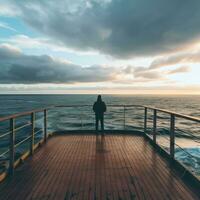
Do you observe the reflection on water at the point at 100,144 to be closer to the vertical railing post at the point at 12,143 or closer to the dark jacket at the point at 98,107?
the dark jacket at the point at 98,107

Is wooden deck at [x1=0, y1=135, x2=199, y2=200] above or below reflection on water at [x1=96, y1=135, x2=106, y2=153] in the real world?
above

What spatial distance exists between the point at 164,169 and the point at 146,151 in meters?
1.39

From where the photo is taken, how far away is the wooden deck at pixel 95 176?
10.4 feet

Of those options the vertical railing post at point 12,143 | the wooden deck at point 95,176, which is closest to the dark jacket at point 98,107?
the wooden deck at point 95,176

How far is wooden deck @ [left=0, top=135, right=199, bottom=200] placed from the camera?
318 cm

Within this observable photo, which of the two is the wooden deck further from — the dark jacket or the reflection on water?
the dark jacket

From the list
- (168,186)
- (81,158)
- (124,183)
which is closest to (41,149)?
(81,158)

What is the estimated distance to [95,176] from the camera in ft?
12.9

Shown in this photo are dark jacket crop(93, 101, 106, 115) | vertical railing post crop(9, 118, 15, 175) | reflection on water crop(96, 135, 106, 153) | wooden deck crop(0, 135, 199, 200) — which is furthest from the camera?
dark jacket crop(93, 101, 106, 115)

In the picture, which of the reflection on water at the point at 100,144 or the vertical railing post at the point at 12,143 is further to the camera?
the reflection on water at the point at 100,144

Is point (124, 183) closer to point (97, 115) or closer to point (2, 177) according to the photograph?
point (2, 177)

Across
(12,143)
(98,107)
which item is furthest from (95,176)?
(98,107)

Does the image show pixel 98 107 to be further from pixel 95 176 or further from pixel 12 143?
pixel 12 143

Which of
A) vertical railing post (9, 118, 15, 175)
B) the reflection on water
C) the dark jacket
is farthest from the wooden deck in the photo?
the dark jacket
